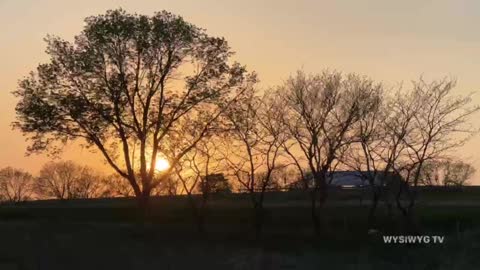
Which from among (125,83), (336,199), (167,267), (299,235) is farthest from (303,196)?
(167,267)

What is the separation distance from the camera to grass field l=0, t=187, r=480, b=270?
84.7 feet

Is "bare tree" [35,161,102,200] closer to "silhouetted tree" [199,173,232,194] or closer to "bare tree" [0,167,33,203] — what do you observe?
"bare tree" [0,167,33,203]

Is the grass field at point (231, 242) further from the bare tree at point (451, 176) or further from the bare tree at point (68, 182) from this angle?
the bare tree at point (68, 182)

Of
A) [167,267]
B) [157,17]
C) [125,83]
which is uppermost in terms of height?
[157,17]

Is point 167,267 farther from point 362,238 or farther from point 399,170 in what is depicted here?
point 399,170

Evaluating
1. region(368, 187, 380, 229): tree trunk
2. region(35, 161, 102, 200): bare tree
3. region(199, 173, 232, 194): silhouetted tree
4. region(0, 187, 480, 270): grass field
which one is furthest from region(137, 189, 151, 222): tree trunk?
region(35, 161, 102, 200): bare tree

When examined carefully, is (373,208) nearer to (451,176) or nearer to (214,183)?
(214,183)

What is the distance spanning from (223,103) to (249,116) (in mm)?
2240

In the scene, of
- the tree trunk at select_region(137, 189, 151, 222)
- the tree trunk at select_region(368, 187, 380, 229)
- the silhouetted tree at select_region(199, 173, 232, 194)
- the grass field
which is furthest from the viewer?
the silhouetted tree at select_region(199, 173, 232, 194)

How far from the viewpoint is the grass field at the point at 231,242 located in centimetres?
2583

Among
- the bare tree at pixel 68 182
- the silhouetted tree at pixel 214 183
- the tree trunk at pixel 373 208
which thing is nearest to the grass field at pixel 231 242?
the tree trunk at pixel 373 208

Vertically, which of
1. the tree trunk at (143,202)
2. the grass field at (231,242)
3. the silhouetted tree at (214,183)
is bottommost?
the grass field at (231,242)

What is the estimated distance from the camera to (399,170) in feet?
151

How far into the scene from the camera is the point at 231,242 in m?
42.2
